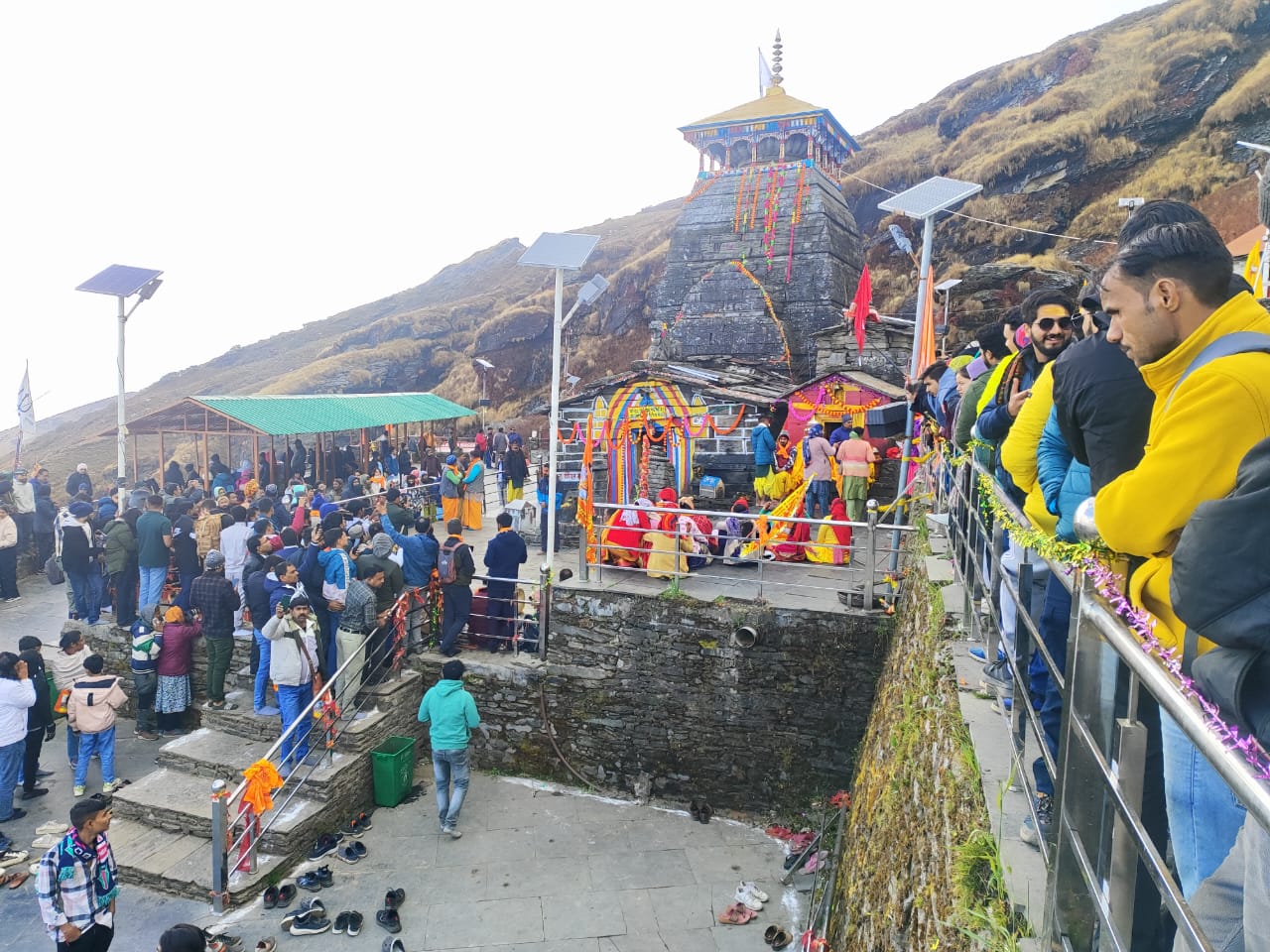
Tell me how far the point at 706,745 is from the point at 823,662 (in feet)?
5.96

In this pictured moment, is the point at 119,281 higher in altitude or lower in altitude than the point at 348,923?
higher

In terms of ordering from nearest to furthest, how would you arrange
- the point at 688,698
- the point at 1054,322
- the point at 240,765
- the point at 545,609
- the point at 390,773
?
the point at 1054,322 → the point at 240,765 → the point at 390,773 → the point at 688,698 → the point at 545,609

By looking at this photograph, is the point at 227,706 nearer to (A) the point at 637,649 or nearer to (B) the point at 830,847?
(A) the point at 637,649

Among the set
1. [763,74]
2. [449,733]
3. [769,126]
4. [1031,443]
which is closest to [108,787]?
[449,733]

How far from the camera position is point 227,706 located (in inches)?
373

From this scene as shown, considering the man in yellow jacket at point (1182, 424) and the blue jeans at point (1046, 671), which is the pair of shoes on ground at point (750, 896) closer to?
the blue jeans at point (1046, 671)

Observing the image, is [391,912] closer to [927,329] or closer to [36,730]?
[36,730]

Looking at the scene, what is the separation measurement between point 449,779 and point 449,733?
2.23 ft

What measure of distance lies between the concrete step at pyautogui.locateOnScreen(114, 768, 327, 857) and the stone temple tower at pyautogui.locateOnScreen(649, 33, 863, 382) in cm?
1793

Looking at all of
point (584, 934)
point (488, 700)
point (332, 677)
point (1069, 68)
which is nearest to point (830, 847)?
point (584, 934)

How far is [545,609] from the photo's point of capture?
973 cm

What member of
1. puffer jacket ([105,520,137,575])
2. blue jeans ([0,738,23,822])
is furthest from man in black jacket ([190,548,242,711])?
blue jeans ([0,738,23,822])

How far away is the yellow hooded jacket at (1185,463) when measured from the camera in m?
1.70

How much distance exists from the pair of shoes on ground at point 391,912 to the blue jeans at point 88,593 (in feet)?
24.4
